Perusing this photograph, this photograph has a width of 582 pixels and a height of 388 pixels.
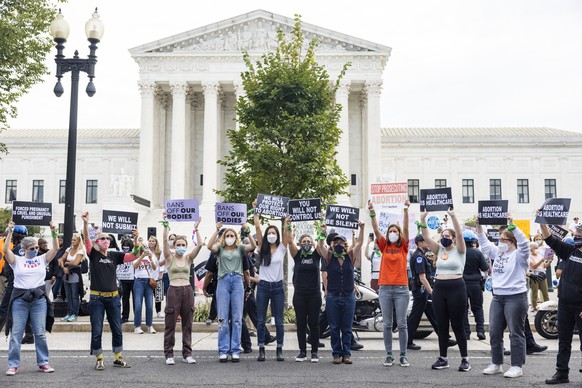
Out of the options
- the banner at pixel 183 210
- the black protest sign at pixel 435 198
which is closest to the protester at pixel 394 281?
the black protest sign at pixel 435 198

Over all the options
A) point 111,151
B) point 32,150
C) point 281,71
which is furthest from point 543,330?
point 32,150

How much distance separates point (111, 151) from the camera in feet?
203

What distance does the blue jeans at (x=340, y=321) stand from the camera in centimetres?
1014

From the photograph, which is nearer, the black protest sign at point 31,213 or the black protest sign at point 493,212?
the black protest sign at point 493,212

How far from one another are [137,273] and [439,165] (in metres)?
50.5

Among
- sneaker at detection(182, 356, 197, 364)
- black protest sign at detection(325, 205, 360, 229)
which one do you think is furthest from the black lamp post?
black protest sign at detection(325, 205, 360, 229)

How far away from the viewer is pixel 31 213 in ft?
41.5

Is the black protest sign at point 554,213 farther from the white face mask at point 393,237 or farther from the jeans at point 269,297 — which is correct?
the jeans at point 269,297

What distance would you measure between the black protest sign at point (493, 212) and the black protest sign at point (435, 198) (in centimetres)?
76

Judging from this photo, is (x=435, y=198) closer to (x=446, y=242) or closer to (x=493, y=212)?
(x=493, y=212)

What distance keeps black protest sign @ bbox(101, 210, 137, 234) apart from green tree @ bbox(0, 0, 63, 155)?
9.38 metres

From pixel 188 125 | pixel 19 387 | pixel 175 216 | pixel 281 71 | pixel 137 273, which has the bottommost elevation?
pixel 19 387

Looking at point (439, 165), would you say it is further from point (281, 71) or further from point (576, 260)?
point (576, 260)

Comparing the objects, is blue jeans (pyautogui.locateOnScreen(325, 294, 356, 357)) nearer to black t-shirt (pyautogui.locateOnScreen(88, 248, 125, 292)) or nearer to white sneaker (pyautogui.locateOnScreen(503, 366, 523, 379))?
white sneaker (pyautogui.locateOnScreen(503, 366, 523, 379))
